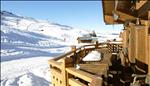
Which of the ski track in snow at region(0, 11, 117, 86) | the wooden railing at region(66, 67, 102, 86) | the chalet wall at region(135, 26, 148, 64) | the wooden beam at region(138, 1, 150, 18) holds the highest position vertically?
the wooden beam at region(138, 1, 150, 18)

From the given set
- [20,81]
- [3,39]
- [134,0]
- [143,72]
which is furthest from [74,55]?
[3,39]

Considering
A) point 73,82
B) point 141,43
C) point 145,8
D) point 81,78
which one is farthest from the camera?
point 145,8

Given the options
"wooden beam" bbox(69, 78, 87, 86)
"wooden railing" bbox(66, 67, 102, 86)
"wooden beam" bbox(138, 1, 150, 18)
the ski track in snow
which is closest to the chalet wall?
"wooden beam" bbox(138, 1, 150, 18)

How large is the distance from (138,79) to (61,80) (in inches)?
76.8

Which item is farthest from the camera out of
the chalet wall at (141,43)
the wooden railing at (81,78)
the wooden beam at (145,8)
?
the wooden beam at (145,8)

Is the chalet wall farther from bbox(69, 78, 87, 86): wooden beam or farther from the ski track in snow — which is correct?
the ski track in snow

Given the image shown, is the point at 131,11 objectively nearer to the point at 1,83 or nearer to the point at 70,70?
the point at 70,70

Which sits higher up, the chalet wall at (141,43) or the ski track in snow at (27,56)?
the chalet wall at (141,43)

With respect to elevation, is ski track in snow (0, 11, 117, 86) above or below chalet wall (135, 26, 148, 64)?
below

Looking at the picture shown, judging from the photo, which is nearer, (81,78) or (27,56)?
(81,78)

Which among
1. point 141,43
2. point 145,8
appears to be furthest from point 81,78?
point 145,8

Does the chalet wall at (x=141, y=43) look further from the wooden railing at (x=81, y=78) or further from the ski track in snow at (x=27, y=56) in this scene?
the ski track in snow at (x=27, y=56)

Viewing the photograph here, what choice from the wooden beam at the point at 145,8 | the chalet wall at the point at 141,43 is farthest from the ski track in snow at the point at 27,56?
the chalet wall at the point at 141,43

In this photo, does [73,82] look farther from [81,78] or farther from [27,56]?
[27,56]
